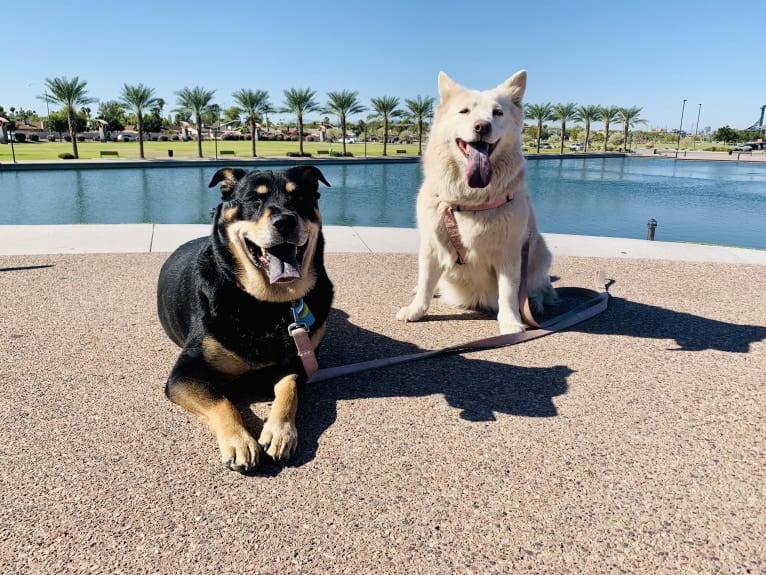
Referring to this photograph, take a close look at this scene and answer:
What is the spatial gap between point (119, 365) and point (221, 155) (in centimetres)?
5338

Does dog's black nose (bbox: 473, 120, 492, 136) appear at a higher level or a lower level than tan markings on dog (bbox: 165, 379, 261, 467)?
higher

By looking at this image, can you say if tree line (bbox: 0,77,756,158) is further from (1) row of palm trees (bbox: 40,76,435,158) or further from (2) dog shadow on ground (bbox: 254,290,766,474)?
(2) dog shadow on ground (bbox: 254,290,766,474)

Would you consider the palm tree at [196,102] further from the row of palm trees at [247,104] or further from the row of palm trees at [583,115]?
the row of palm trees at [583,115]

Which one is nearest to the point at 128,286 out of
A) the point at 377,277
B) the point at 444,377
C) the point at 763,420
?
the point at 377,277

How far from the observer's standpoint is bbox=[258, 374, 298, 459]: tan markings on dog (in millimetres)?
2742

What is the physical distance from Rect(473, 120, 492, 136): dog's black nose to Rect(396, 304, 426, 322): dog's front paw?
172cm

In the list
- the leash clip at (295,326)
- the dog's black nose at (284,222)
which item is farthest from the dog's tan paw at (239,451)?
the dog's black nose at (284,222)

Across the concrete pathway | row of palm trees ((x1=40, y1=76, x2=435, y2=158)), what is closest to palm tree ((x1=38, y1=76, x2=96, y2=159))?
row of palm trees ((x1=40, y1=76, x2=435, y2=158))

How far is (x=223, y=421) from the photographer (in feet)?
9.17

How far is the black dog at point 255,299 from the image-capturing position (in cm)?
290

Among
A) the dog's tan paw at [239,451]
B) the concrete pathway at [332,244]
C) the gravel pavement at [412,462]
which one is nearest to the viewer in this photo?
the gravel pavement at [412,462]

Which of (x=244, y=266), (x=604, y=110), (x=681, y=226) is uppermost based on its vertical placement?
(x=604, y=110)

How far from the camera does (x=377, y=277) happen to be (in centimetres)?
680

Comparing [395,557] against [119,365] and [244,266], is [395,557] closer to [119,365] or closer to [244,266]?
[244,266]
